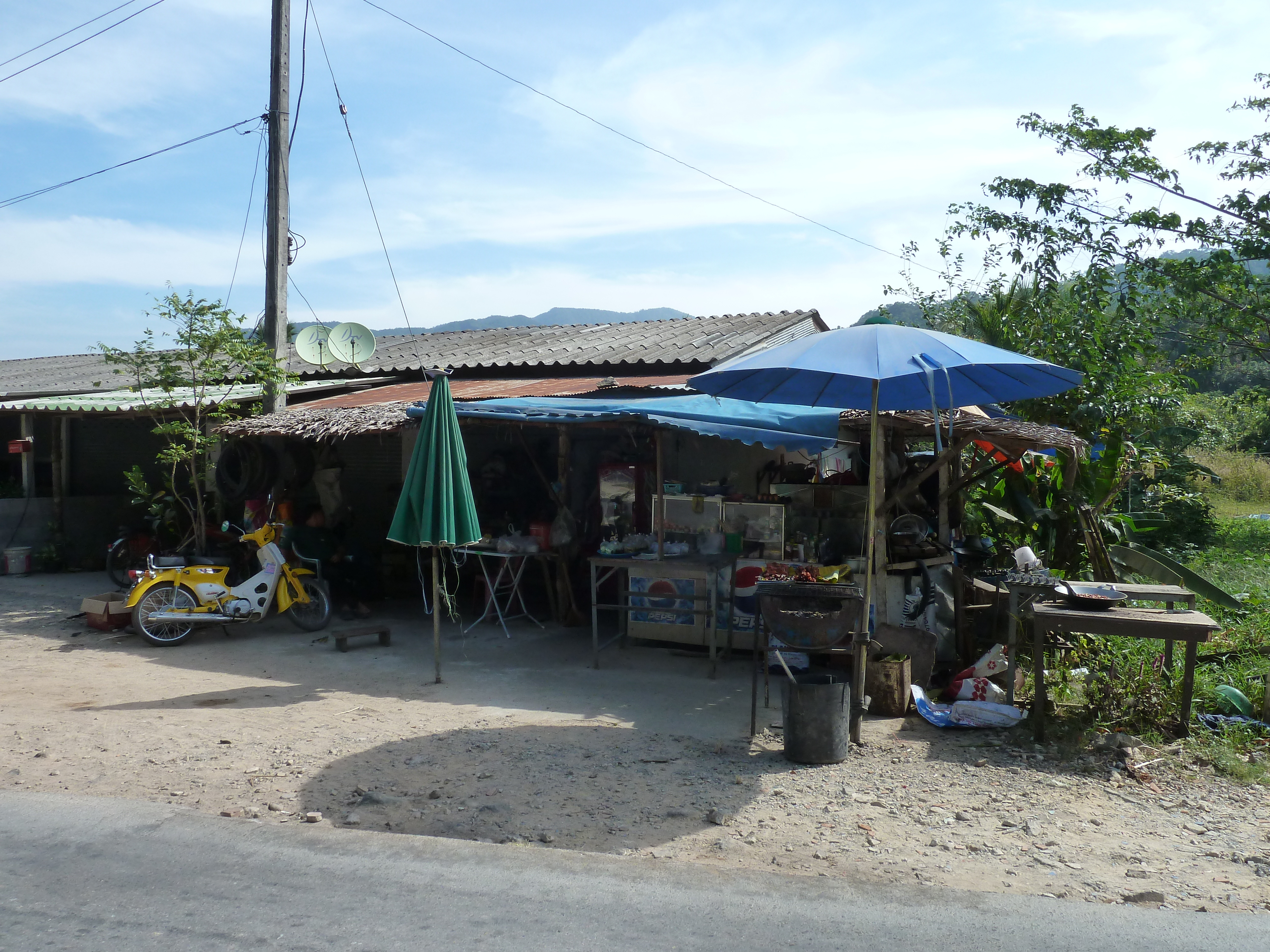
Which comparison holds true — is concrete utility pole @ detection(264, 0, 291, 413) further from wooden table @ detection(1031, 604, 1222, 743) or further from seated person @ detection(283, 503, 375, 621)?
wooden table @ detection(1031, 604, 1222, 743)

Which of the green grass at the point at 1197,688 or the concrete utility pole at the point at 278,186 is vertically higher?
the concrete utility pole at the point at 278,186

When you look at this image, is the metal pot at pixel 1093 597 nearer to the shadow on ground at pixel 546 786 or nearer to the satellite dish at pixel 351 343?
the shadow on ground at pixel 546 786

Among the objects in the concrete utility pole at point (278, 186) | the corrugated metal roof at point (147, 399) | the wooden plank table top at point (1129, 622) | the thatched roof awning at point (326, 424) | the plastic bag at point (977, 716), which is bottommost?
the plastic bag at point (977, 716)

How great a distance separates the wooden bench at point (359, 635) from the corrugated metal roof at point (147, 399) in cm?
322

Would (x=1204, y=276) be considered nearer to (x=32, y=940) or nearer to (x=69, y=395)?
(x=32, y=940)

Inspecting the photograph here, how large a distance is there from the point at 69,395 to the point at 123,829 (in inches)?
476

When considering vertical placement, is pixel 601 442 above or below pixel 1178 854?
above

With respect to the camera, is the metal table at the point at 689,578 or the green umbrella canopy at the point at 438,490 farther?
the metal table at the point at 689,578

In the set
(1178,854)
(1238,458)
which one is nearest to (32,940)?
(1178,854)

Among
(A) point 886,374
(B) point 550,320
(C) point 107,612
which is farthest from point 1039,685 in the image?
(B) point 550,320

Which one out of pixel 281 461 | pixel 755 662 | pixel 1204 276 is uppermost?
pixel 1204 276

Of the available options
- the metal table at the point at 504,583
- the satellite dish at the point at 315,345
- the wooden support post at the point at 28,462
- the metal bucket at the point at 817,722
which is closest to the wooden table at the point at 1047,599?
the metal bucket at the point at 817,722

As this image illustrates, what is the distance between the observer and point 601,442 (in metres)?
10.5

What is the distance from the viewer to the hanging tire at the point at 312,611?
31.6ft
